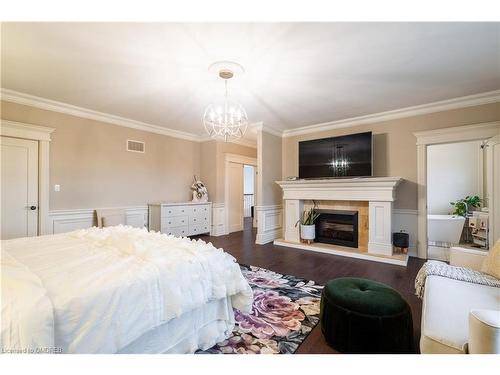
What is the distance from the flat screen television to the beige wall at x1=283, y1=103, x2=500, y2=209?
332mm

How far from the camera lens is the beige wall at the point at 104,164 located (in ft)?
12.5

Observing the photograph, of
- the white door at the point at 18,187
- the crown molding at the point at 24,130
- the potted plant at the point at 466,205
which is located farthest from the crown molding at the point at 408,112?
the white door at the point at 18,187

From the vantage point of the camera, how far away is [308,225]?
4680mm

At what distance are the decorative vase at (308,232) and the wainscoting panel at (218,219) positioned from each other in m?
2.19

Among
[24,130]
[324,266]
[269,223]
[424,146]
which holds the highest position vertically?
[24,130]

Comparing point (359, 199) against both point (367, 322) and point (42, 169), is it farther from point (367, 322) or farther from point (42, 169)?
point (42, 169)

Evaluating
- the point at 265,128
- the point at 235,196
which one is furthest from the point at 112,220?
the point at 265,128

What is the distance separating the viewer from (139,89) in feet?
10.7

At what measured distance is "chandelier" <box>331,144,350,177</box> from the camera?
4449 millimetres

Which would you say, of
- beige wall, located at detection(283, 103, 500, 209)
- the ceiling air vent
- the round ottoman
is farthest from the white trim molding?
the round ottoman

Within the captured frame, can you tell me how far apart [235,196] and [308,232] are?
8.17 feet

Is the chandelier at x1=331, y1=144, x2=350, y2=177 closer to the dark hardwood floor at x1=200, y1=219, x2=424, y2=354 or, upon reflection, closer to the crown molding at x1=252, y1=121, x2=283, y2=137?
the crown molding at x1=252, y1=121, x2=283, y2=137
